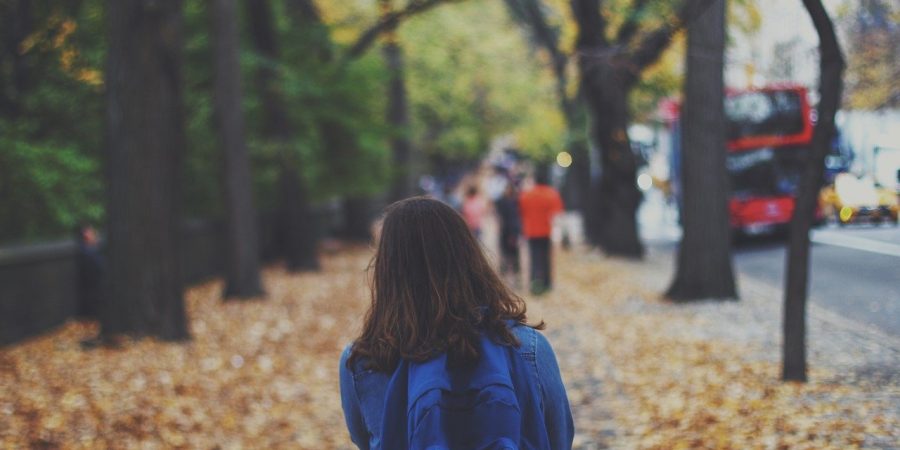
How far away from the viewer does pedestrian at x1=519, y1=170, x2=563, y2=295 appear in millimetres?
15469

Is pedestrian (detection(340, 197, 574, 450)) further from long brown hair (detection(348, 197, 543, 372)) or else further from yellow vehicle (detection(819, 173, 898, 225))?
yellow vehicle (detection(819, 173, 898, 225))

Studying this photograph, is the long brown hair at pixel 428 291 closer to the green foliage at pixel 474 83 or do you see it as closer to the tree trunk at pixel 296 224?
the tree trunk at pixel 296 224

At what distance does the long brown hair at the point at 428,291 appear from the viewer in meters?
2.63

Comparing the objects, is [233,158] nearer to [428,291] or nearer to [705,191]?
[705,191]

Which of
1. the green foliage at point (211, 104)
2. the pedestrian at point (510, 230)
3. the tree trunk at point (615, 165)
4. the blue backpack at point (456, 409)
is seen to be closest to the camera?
the blue backpack at point (456, 409)

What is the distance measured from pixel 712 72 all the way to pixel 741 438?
7.95m

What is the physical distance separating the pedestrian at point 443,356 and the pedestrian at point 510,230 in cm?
1470

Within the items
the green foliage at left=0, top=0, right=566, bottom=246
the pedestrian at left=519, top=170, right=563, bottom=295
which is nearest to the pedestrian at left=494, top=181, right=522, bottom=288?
the pedestrian at left=519, top=170, right=563, bottom=295

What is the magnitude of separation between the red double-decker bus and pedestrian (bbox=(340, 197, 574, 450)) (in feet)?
72.6

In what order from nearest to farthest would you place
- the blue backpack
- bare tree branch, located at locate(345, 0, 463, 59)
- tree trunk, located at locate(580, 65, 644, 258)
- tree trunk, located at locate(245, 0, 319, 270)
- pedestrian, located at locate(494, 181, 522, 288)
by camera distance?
the blue backpack
pedestrian, located at locate(494, 181, 522, 288)
bare tree branch, located at locate(345, 0, 463, 59)
tree trunk, located at locate(580, 65, 644, 258)
tree trunk, located at locate(245, 0, 319, 270)

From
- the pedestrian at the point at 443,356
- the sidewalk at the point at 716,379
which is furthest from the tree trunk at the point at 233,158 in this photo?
the pedestrian at the point at 443,356

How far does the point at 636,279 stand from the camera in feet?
58.7

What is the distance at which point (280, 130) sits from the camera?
67.8ft

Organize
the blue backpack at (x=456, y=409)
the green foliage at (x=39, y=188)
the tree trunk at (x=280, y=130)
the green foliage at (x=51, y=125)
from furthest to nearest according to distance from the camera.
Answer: the tree trunk at (x=280, y=130)
the green foliage at (x=51, y=125)
the green foliage at (x=39, y=188)
the blue backpack at (x=456, y=409)
